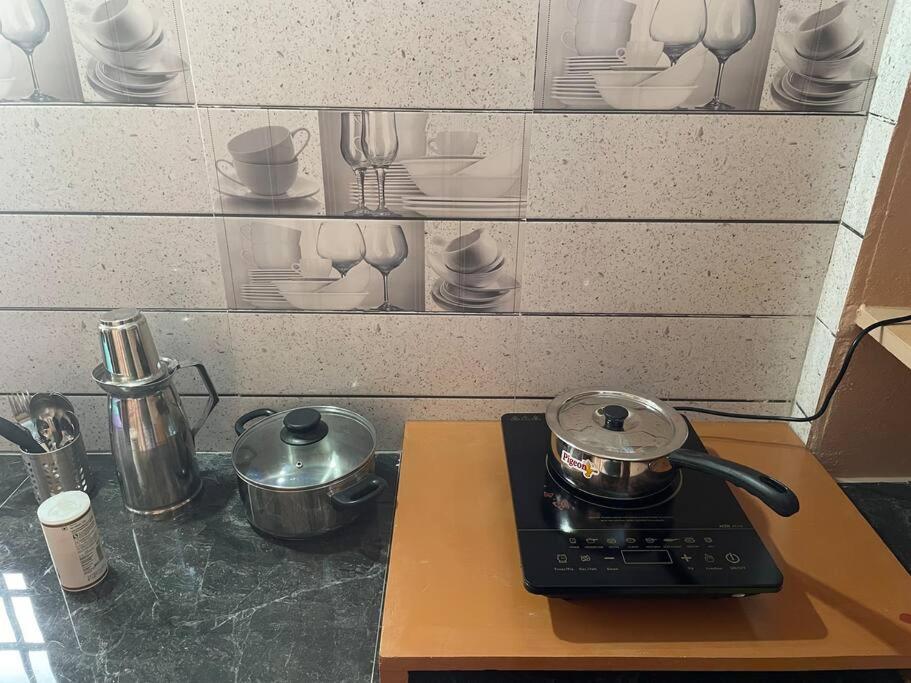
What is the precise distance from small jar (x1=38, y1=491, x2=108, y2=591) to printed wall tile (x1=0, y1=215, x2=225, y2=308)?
0.35m

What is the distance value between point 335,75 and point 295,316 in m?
0.39

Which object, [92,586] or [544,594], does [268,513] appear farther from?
[544,594]

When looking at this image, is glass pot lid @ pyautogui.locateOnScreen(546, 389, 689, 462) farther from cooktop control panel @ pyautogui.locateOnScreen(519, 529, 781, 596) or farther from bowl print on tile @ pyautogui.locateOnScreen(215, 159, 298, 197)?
bowl print on tile @ pyautogui.locateOnScreen(215, 159, 298, 197)

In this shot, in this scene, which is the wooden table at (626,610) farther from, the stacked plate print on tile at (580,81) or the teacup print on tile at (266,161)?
the stacked plate print on tile at (580,81)

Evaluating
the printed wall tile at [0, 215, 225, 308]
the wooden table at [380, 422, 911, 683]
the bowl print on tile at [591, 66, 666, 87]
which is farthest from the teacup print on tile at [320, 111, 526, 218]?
the wooden table at [380, 422, 911, 683]

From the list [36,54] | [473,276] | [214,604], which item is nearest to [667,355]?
[473,276]

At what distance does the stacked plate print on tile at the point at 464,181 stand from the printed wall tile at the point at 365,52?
0.07 meters

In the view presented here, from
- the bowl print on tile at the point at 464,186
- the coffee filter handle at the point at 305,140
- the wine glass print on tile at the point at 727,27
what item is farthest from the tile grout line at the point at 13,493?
the wine glass print on tile at the point at 727,27

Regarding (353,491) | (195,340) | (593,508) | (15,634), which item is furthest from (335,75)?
(15,634)

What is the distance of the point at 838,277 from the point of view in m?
1.14

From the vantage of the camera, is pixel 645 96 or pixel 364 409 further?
pixel 364 409

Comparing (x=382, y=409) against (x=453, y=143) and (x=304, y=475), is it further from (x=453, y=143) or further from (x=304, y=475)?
(x=453, y=143)

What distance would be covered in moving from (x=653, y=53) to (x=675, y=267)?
0.33 metres

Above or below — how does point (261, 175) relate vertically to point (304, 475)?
above
